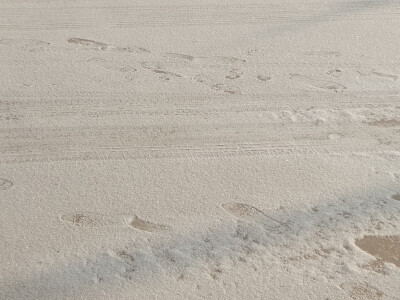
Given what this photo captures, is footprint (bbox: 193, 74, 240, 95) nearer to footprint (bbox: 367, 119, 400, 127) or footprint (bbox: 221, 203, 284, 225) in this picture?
footprint (bbox: 367, 119, 400, 127)

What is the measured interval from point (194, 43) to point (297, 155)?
159 cm

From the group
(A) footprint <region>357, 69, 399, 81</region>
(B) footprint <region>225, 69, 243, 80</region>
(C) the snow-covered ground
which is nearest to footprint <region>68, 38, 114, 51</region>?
(C) the snow-covered ground

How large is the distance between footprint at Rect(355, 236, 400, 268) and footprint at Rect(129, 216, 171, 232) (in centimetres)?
82

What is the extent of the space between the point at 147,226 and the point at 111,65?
1.76 metres

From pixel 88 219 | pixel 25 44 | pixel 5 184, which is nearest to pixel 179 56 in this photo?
pixel 25 44

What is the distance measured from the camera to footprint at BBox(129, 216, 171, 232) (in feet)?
9.80

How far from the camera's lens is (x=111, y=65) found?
4.50m

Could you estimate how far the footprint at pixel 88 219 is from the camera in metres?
3.00

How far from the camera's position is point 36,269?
271 cm

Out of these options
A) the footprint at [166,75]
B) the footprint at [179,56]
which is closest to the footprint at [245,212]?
the footprint at [166,75]

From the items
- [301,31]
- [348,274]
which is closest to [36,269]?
[348,274]

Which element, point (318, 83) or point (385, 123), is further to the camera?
point (318, 83)

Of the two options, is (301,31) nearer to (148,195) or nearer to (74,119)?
(74,119)

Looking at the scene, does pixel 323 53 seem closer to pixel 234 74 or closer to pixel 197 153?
pixel 234 74
